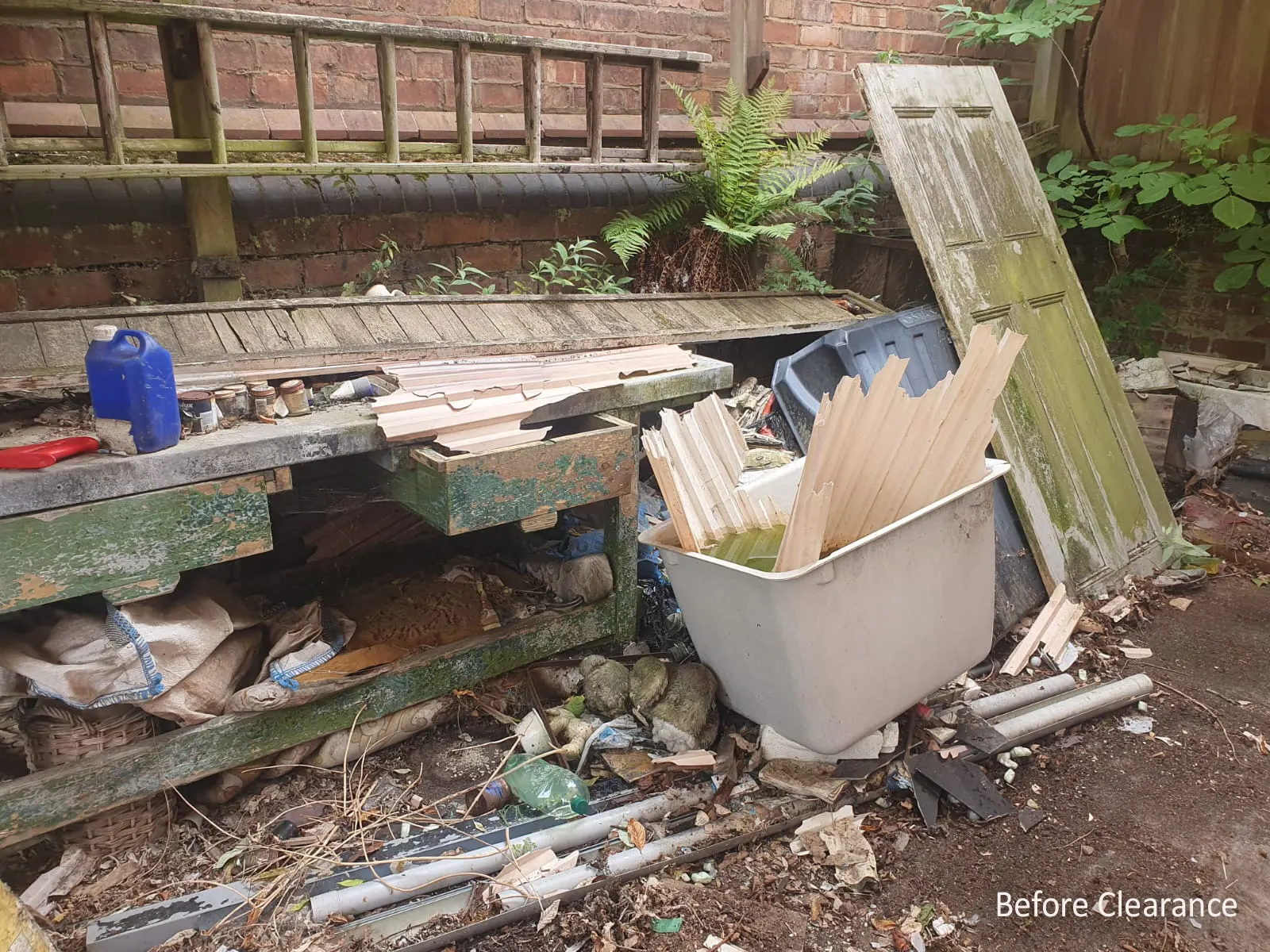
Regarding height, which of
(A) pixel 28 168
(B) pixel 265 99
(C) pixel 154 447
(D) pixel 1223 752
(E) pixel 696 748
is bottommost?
(D) pixel 1223 752

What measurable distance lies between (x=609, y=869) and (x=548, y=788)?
321 mm

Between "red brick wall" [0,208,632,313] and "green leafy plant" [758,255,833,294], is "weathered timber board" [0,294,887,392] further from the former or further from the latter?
"green leafy plant" [758,255,833,294]

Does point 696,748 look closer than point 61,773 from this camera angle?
No

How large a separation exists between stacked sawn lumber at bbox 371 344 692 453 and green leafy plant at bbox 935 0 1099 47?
3203 mm

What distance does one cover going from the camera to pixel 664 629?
2.95 meters

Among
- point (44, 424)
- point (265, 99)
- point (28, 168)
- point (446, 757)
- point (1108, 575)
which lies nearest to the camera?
point (44, 424)

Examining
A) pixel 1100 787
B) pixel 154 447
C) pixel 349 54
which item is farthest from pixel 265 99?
pixel 1100 787

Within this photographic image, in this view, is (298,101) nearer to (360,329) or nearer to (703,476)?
(360,329)

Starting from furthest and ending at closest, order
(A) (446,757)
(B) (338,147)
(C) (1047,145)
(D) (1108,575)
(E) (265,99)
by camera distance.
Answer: (C) (1047,145) → (D) (1108,575) → (E) (265,99) → (B) (338,147) → (A) (446,757)

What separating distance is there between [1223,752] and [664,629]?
1717 millimetres

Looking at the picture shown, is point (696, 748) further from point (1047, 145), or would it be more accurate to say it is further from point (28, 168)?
point (1047, 145)

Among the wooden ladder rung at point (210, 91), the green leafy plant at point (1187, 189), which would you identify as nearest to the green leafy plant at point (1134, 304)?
the green leafy plant at point (1187, 189)

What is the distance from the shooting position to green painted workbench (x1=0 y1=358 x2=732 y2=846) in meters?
1.79

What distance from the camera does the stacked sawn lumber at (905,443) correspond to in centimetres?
221
